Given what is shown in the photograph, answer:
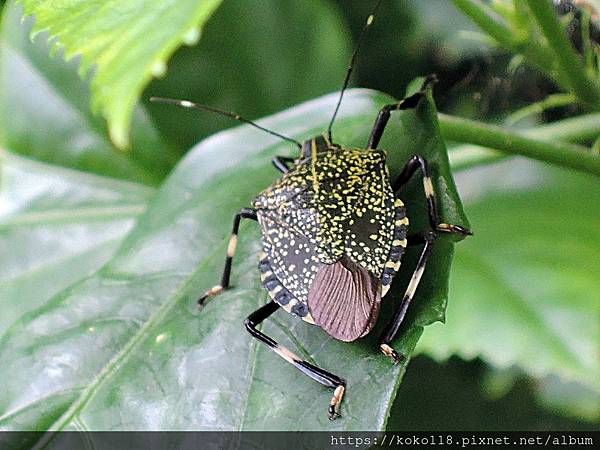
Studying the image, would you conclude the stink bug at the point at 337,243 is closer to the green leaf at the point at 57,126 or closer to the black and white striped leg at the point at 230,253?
the black and white striped leg at the point at 230,253

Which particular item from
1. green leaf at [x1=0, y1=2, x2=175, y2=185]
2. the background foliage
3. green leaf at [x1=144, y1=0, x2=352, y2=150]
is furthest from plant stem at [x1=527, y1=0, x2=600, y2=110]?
green leaf at [x1=0, y1=2, x2=175, y2=185]

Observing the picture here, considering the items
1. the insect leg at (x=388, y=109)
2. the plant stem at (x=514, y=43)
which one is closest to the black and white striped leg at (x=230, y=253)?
the insect leg at (x=388, y=109)

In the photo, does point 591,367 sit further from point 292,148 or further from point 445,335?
point 292,148

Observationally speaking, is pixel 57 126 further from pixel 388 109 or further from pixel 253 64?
pixel 388 109

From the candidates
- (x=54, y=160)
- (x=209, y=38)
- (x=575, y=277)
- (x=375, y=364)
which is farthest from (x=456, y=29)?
(x=375, y=364)

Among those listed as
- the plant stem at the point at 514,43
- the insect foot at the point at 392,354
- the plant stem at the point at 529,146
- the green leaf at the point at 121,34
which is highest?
the plant stem at the point at 514,43

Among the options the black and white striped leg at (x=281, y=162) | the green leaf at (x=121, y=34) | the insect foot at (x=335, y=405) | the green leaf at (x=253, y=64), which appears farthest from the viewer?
the green leaf at (x=253, y=64)

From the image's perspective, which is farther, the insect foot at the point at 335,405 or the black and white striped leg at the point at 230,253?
the black and white striped leg at the point at 230,253
